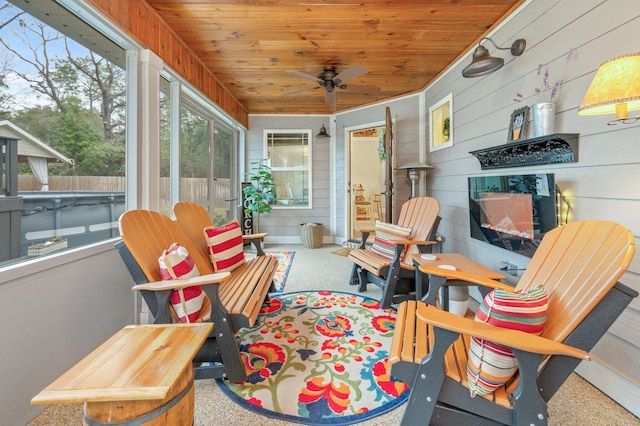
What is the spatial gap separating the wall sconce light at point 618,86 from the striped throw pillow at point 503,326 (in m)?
0.94

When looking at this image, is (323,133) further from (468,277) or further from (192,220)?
(468,277)

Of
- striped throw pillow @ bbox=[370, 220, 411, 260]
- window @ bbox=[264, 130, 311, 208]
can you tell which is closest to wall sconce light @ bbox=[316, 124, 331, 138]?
window @ bbox=[264, 130, 311, 208]

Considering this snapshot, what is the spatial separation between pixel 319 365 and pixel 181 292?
3.30 ft

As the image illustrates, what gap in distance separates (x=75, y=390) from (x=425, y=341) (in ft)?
4.48

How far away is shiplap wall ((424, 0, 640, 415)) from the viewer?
1.56m

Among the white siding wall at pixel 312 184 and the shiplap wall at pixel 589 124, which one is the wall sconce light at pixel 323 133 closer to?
the white siding wall at pixel 312 184

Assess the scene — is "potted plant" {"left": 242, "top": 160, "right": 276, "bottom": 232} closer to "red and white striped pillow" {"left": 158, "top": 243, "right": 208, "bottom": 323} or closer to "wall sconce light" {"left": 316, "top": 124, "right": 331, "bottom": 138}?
"wall sconce light" {"left": 316, "top": 124, "right": 331, "bottom": 138}

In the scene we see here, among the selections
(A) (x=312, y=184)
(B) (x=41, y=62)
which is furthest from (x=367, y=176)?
(B) (x=41, y=62)

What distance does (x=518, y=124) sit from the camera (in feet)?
7.50

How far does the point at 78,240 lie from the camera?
1903 mm

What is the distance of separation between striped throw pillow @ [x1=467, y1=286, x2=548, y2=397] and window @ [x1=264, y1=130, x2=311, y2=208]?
16.6 ft

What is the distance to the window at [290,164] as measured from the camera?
6047mm

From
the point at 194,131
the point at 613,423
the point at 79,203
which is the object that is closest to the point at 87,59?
the point at 79,203

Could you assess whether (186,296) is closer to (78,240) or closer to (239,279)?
(239,279)
